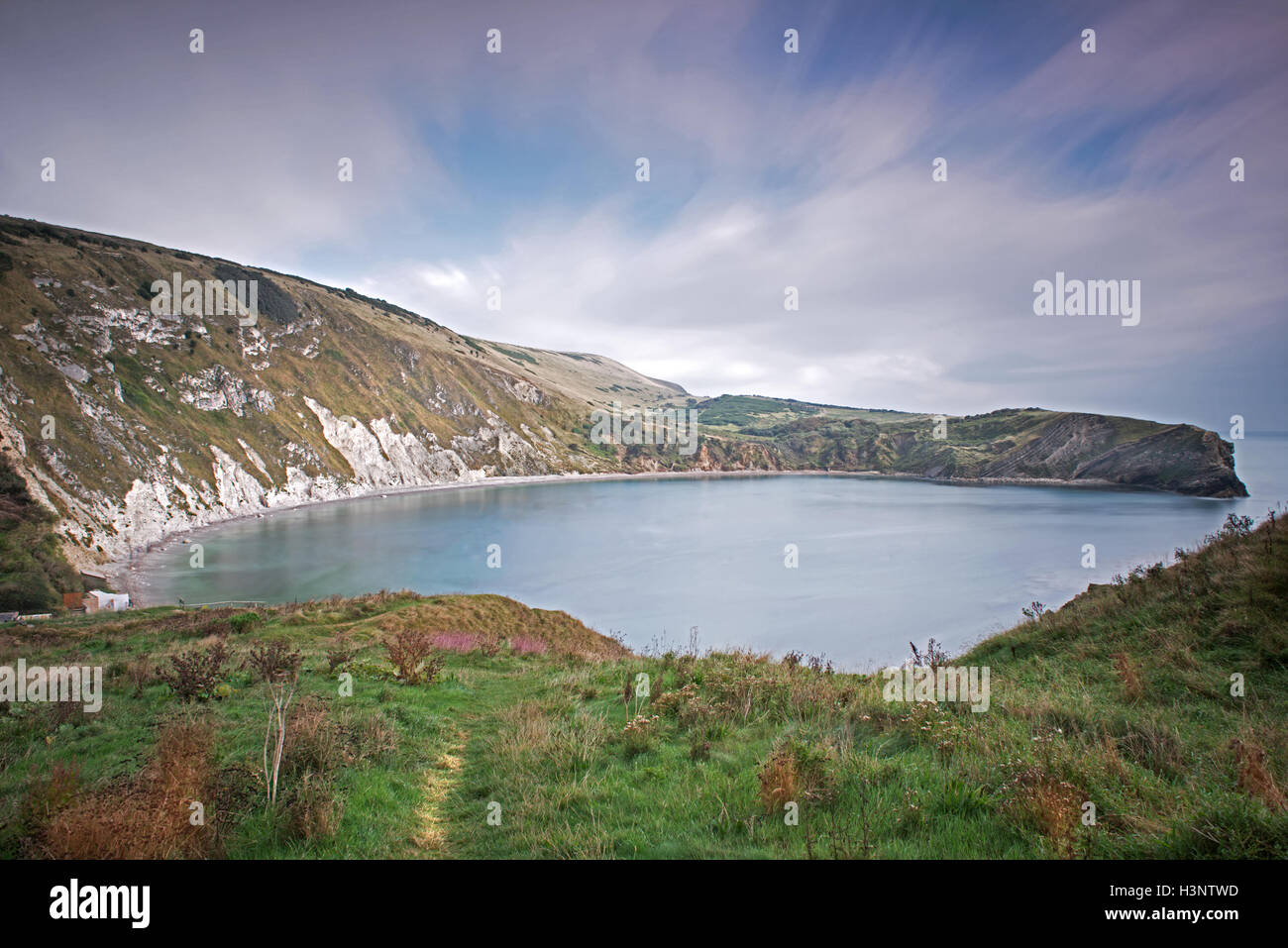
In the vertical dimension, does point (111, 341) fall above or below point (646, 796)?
above

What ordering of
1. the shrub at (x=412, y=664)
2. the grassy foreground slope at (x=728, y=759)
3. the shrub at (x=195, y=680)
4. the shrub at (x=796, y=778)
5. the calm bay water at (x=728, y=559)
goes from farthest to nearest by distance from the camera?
the calm bay water at (x=728, y=559) < the shrub at (x=412, y=664) < the shrub at (x=195, y=680) < the shrub at (x=796, y=778) < the grassy foreground slope at (x=728, y=759)

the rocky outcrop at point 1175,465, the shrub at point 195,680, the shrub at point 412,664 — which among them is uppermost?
the rocky outcrop at point 1175,465

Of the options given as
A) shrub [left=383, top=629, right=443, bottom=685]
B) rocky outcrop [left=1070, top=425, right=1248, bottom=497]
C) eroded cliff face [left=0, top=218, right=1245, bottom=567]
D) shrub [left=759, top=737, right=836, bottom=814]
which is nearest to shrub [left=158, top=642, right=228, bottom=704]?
shrub [left=383, top=629, right=443, bottom=685]

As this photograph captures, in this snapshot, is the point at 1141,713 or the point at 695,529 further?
the point at 695,529

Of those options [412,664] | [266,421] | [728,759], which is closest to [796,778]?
[728,759]

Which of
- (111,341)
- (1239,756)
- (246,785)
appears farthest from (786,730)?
(111,341)

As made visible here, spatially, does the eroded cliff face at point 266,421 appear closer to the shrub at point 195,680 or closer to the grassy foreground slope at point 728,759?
the shrub at point 195,680

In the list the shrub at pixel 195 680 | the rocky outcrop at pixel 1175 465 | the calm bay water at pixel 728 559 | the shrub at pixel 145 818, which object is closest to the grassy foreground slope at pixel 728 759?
the shrub at pixel 145 818
